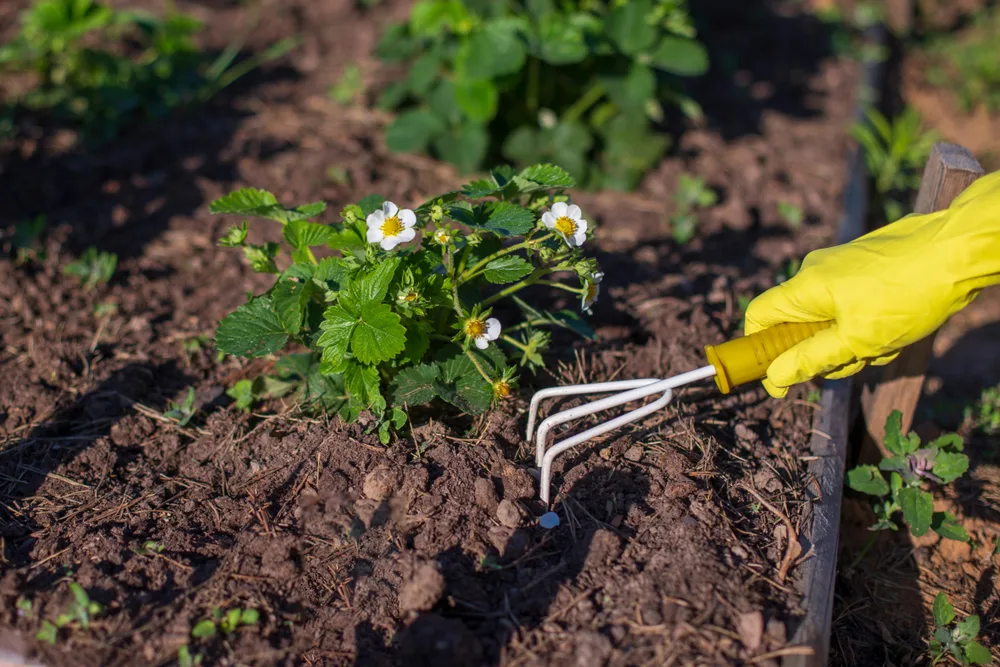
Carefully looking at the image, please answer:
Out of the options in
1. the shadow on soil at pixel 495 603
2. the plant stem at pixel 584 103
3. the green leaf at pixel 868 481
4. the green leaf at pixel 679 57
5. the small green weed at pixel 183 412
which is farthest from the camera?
the plant stem at pixel 584 103

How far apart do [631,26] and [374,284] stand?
6.48 feet

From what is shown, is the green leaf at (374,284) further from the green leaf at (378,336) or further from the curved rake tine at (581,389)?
the curved rake tine at (581,389)

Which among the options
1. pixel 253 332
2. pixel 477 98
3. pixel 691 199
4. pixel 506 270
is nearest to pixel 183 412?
pixel 253 332

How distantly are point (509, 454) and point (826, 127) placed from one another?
9.45ft

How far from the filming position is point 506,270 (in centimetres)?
196

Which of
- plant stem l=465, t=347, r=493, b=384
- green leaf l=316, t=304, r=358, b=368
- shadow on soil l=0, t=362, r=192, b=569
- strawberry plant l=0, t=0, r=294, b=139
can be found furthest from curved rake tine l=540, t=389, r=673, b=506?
strawberry plant l=0, t=0, r=294, b=139

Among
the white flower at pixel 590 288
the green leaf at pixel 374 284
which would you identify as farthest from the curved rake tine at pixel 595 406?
the green leaf at pixel 374 284

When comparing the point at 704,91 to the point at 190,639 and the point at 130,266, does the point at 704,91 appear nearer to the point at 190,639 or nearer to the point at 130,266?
the point at 130,266

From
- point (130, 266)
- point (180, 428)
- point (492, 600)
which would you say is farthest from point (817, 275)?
point (130, 266)

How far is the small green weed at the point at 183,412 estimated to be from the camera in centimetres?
226

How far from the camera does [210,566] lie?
1.84 meters

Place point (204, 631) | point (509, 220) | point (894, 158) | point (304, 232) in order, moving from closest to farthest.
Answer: point (204, 631) < point (509, 220) < point (304, 232) < point (894, 158)

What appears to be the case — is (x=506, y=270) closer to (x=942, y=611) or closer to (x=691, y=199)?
(x=942, y=611)

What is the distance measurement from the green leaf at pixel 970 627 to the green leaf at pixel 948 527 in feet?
0.65
